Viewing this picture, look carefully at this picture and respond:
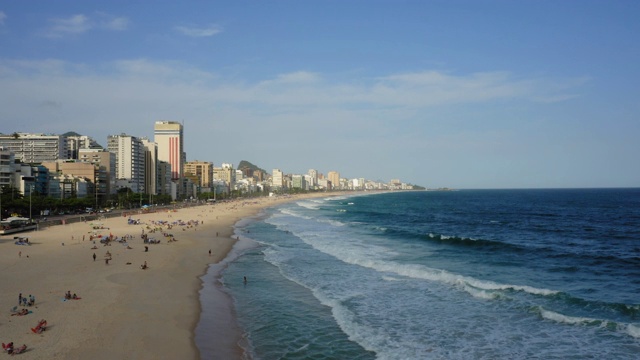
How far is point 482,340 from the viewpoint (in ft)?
52.5

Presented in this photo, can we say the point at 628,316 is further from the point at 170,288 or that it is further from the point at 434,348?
the point at 170,288

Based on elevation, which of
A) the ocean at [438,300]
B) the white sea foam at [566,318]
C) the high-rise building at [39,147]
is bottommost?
the ocean at [438,300]

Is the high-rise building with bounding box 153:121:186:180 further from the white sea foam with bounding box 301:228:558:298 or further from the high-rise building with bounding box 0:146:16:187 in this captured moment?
the white sea foam with bounding box 301:228:558:298

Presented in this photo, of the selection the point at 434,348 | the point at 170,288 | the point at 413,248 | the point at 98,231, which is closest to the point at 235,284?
the point at 170,288

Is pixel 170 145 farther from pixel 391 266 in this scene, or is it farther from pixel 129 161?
pixel 391 266

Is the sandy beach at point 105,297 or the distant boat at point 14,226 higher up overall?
the distant boat at point 14,226

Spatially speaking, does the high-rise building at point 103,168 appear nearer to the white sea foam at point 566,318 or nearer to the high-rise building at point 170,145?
the high-rise building at point 170,145

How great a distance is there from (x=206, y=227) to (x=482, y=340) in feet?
158

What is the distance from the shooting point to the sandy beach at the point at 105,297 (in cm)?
1516

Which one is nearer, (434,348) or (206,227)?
(434,348)

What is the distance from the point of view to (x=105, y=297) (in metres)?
21.4

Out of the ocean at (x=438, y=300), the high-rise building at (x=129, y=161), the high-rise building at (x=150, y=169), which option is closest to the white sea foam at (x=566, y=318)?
the ocean at (x=438, y=300)

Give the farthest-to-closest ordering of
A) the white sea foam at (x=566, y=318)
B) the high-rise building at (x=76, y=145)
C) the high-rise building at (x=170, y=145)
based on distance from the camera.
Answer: the high-rise building at (x=170, y=145)
the high-rise building at (x=76, y=145)
the white sea foam at (x=566, y=318)

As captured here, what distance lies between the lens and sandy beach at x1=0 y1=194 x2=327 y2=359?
49.8 feet
